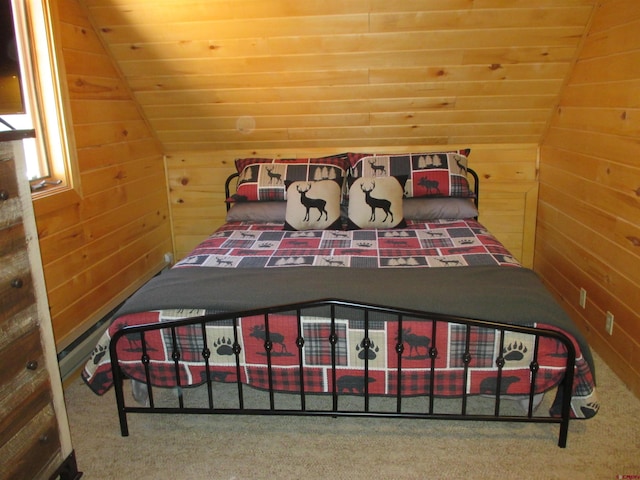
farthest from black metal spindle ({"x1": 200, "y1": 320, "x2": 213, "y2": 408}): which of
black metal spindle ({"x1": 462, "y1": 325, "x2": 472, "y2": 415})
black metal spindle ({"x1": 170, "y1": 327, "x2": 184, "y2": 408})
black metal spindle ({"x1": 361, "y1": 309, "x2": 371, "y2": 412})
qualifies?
black metal spindle ({"x1": 462, "y1": 325, "x2": 472, "y2": 415})

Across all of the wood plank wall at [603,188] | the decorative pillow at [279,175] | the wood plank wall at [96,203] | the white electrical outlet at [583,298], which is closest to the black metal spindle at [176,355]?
the wood plank wall at [96,203]

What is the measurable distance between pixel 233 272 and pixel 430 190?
151 centimetres

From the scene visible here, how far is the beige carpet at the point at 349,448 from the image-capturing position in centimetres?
193

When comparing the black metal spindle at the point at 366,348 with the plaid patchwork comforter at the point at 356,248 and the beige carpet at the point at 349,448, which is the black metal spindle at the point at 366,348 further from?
the plaid patchwork comforter at the point at 356,248

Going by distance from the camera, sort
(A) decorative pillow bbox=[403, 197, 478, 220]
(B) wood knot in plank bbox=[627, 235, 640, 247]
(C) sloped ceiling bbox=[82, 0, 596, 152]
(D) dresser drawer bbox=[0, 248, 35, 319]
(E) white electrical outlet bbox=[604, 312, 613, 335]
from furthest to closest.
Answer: (A) decorative pillow bbox=[403, 197, 478, 220] → (C) sloped ceiling bbox=[82, 0, 596, 152] → (E) white electrical outlet bbox=[604, 312, 613, 335] → (B) wood knot in plank bbox=[627, 235, 640, 247] → (D) dresser drawer bbox=[0, 248, 35, 319]

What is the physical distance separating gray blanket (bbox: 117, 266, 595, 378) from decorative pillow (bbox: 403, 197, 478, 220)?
974mm

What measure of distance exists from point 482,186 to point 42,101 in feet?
9.11

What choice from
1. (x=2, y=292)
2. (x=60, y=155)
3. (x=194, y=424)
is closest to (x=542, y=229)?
(x=194, y=424)

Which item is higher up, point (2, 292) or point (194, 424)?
point (2, 292)

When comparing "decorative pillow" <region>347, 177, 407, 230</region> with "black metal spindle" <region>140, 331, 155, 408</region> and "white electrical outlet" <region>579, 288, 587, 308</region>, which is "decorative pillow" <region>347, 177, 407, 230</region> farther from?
"black metal spindle" <region>140, 331, 155, 408</region>

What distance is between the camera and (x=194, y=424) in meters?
2.24

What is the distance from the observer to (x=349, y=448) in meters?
2.06

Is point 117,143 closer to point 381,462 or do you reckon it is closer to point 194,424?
point 194,424

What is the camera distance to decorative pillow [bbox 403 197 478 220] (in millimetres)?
3270
